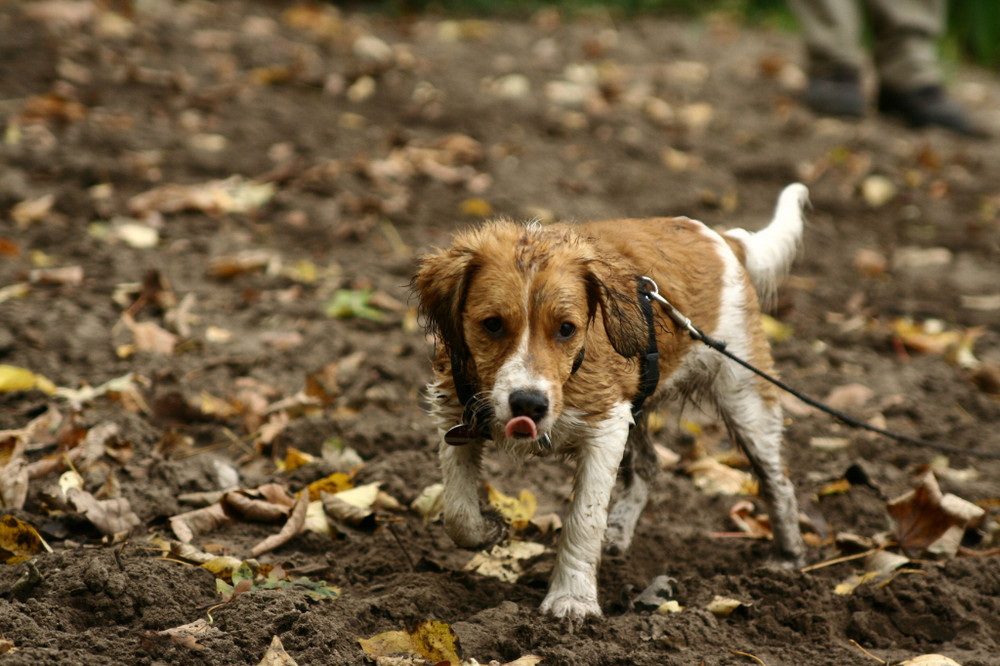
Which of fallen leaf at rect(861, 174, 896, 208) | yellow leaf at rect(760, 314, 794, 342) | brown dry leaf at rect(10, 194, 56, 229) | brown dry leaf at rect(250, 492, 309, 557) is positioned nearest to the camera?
brown dry leaf at rect(250, 492, 309, 557)

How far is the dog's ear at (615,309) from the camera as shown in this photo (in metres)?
3.32

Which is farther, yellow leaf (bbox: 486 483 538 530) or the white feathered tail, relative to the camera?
the white feathered tail

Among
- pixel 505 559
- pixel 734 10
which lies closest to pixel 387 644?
pixel 505 559

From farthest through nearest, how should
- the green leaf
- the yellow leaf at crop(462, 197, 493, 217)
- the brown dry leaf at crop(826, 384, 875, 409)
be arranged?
the yellow leaf at crop(462, 197, 493, 217)
the green leaf
the brown dry leaf at crop(826, 384, 875, 409)

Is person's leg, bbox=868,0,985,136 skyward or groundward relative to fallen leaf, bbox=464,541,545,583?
skyward

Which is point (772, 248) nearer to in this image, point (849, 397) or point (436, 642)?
point (849, 397)

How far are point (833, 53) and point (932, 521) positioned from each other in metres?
7.38

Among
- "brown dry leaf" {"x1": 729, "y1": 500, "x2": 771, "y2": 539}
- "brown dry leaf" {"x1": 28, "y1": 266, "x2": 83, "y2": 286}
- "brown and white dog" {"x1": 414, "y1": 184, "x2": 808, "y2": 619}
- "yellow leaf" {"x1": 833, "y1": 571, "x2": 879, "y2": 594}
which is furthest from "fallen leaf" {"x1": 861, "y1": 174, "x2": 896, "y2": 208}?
"brown dry leaf" {"x1": 28, "y1": 266, "x2": 83, "y2": 286}

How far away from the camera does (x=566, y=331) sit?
3.21 m

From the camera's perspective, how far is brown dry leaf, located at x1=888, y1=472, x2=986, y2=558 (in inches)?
157

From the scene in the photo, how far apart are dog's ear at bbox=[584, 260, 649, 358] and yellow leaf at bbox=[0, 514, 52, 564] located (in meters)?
2.16

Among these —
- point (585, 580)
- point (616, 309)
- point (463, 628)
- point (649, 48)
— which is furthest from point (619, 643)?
point (649, 48)

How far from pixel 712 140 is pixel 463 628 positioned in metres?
7.41

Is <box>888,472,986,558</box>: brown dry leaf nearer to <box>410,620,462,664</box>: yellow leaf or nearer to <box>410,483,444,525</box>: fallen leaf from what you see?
<box>410,483,444,525</box>: fallen leaf
